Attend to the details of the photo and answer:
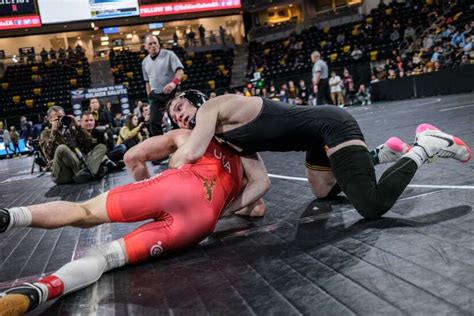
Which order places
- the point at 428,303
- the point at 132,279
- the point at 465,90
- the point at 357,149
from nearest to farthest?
the point at 428,303, the point at 132,279, the point at 357,149, the point at 465,90

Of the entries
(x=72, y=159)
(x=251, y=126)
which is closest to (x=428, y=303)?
(x=251, y=126)

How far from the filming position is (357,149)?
225 cm

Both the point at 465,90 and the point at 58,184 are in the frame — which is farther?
the point at 465,90

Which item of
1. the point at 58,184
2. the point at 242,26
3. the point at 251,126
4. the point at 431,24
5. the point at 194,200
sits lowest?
the point at 58,184

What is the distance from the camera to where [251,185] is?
2.50 meters

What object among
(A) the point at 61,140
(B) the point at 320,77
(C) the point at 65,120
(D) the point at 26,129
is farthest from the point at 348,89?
(C) the point at 65,120

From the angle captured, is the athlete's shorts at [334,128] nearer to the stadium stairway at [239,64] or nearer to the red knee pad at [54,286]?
the red knee pad at [54,286]

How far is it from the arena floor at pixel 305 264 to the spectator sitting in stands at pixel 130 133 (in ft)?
13.4

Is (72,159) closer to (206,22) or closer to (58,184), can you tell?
(58,184)

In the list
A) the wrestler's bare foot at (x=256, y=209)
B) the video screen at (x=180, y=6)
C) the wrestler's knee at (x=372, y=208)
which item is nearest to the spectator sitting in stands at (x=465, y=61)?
the wrestler's bare foot at (x=256, y=209)

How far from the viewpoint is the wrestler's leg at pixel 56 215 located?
184 centimetres

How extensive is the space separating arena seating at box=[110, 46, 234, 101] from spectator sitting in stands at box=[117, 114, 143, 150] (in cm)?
1241

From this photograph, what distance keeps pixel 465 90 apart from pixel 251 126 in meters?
10.2

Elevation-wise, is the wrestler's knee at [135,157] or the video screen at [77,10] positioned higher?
the video screen at [77,10]
